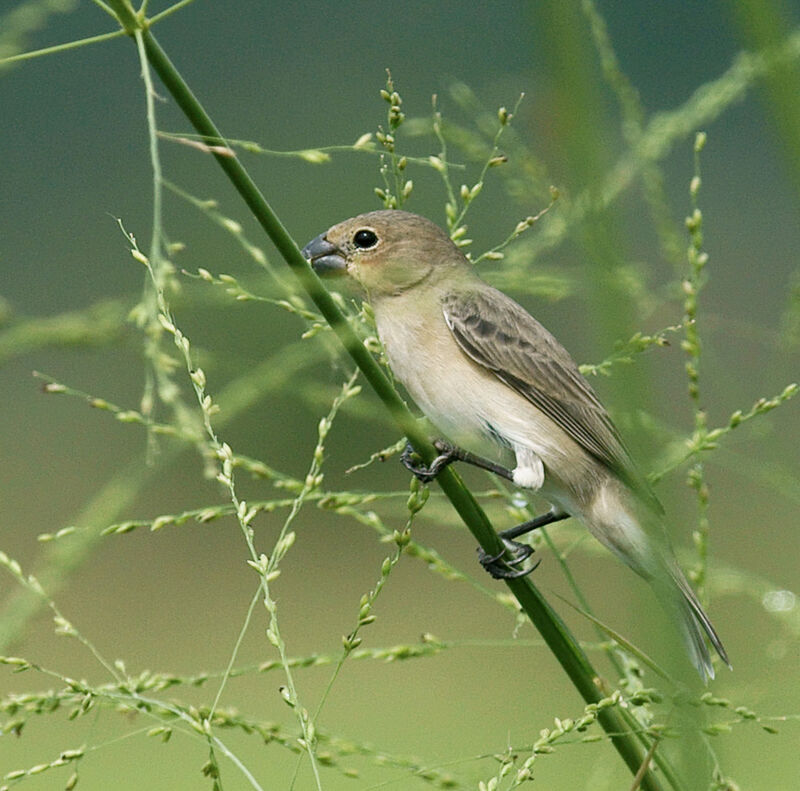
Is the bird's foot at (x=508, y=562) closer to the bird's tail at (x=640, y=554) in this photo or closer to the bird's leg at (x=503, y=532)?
the bird's leg at (x=503, y=532)

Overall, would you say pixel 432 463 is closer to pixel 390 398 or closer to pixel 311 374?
pixel 390 398

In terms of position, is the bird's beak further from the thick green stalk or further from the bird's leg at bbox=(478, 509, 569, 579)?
the thick green stalk

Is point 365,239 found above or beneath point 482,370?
above

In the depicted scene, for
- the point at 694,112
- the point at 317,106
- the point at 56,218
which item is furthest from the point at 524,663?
the point at 694,112

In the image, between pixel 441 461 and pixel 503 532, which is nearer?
pixel 441 461

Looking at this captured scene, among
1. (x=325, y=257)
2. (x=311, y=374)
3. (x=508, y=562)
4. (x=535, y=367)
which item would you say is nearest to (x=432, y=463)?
(x=508, y=562)

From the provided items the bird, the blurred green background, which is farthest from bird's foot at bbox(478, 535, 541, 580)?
the blurred green background
